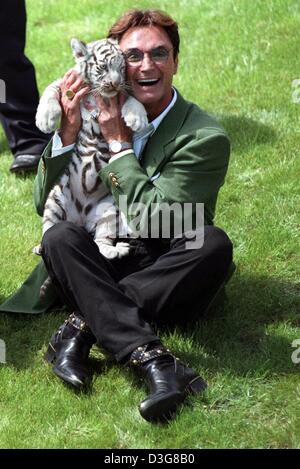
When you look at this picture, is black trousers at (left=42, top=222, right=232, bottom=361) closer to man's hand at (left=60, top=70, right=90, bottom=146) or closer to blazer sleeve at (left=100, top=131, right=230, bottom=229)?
blazer sleeve at (left=100, top=131, right=230, bottom=229)

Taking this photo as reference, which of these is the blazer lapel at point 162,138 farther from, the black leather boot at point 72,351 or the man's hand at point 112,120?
the black leather boot at point 72,351

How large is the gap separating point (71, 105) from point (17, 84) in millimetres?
2771

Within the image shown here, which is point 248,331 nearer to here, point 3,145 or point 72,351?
point 72,351

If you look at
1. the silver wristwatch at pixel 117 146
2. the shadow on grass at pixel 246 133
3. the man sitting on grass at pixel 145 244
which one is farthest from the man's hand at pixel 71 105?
the shadow on grass at pixel 246 133

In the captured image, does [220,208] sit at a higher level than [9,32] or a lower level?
lower

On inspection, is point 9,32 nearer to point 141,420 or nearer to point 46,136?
point 46,136

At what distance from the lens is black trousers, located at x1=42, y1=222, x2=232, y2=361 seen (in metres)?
4.19

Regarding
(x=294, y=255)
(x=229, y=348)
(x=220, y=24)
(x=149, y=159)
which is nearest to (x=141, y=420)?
(x=229, y=348)

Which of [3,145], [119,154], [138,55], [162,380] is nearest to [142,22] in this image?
[138,55]

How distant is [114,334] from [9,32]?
364 cm

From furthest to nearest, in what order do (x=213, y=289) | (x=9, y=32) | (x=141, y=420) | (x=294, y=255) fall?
(x=9, y=32)
(x=294, y=255)
(x=213, y=289)
(x=141, y=420)

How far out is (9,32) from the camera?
23.2 ft

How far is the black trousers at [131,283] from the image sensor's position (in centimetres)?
419

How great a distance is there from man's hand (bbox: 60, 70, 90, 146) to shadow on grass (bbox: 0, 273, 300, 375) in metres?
1.06
